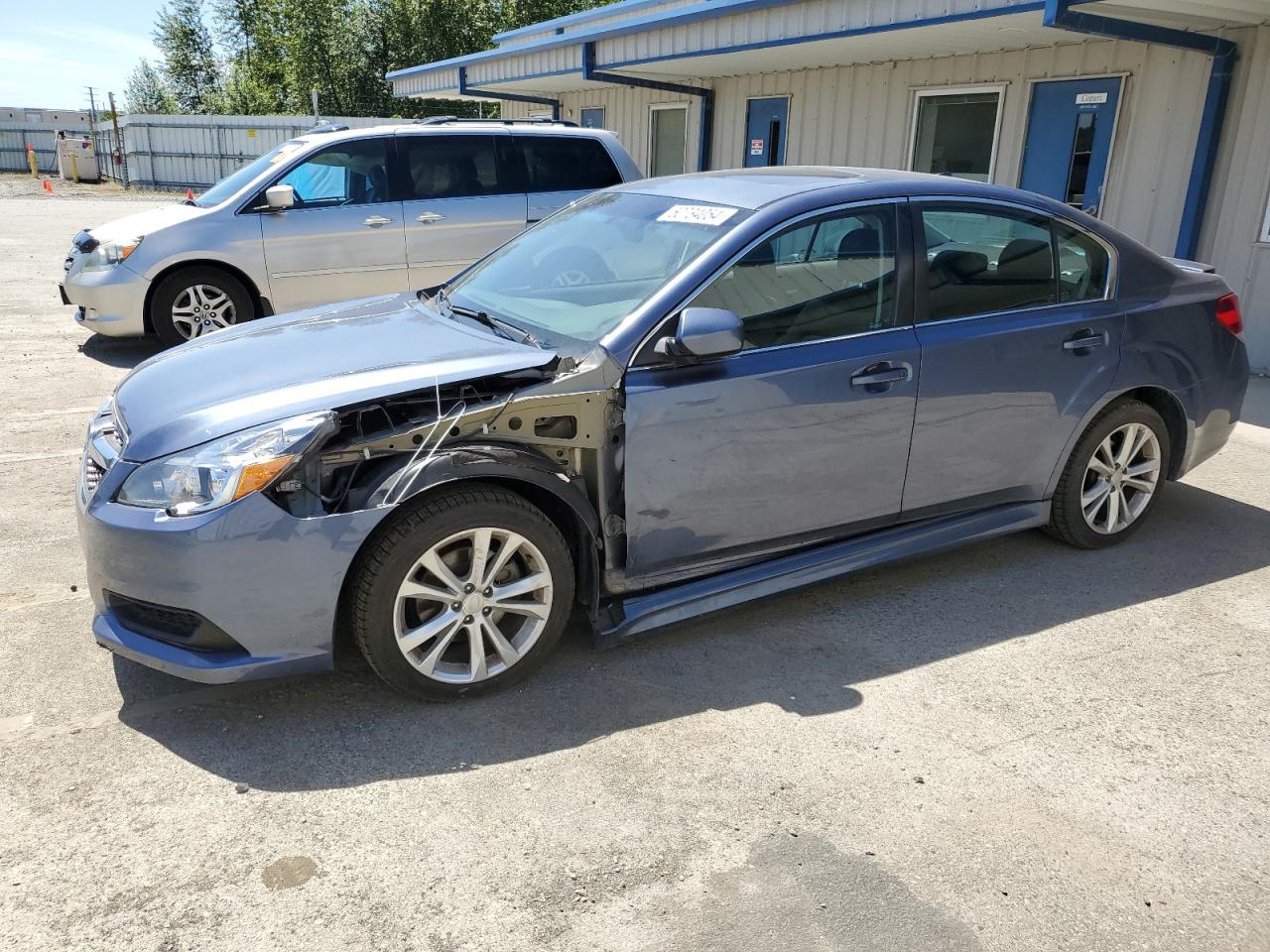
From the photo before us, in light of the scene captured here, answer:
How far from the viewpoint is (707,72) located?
42.7 feet

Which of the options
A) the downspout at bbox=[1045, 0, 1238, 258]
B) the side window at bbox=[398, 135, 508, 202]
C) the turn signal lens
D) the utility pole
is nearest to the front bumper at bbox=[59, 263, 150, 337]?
the side window at bbox=[398, 135, 508, 202]

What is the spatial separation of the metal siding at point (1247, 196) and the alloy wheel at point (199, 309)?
27.1ft

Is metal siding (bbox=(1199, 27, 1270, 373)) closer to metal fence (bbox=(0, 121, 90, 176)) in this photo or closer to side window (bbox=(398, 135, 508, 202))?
side window (bbox=(398, 135, 508, 202))

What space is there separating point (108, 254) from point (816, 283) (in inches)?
251

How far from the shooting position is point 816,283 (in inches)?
150

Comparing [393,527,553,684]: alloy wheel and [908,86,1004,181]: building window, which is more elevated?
[908,86,1004,181]: building window

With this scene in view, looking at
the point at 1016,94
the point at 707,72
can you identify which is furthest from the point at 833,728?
the point at 707,72

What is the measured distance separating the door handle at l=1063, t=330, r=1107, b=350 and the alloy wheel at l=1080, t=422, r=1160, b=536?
456mm

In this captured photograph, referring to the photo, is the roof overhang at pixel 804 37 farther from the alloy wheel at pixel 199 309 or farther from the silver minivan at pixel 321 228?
the alloy wheel at pixel 199 309

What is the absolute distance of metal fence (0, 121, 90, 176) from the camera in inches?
1656

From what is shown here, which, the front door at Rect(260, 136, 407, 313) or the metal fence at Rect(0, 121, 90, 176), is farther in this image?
the metal fence at Rect(0, 121, 90, 176)

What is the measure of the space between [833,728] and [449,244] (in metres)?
6.21

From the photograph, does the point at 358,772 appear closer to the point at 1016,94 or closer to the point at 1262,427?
the point at 1262,427

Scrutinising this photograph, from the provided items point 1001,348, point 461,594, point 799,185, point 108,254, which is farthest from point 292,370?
point 108,254
